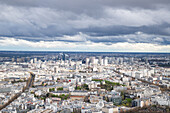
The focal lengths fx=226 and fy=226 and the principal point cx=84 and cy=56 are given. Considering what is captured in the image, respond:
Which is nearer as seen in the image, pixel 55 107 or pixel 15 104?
pixel 55 107

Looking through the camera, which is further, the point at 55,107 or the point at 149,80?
the point at 149,80

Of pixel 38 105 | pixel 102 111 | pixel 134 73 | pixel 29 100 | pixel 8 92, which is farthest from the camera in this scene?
pixel 134 73

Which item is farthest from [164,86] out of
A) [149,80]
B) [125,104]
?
[125,104]

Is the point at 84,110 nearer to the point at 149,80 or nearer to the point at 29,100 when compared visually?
the point at 29,100

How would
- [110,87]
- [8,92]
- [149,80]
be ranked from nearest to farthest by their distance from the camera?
[8,92] → [110,87] → [149,80]

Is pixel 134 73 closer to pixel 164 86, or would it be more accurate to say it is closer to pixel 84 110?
pixel 164 86

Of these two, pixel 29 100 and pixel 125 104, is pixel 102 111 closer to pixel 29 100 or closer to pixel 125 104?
pixel 125 104

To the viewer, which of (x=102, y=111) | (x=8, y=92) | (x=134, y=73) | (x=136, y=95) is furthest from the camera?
(x=134, y=73)

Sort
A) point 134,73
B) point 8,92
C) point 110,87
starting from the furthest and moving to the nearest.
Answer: point 134,73 → point 110,87 → point 8,92

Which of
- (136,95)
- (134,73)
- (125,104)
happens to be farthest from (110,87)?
(134,73)
